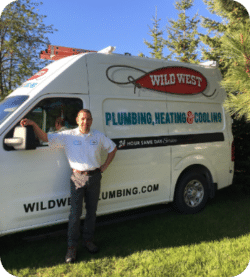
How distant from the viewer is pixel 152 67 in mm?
4504

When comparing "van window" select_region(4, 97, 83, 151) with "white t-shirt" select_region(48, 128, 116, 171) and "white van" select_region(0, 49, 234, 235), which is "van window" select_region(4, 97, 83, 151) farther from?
"white t-shirt" select_region(48, 128, 116, 171)

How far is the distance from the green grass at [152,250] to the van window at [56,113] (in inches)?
66.0

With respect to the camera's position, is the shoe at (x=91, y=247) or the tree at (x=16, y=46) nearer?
the shoe at (x=91, y=247)

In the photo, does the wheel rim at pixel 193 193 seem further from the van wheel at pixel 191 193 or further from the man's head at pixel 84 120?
the man's head at pixel 84 120

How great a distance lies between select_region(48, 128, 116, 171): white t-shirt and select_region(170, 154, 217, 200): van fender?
1.79m

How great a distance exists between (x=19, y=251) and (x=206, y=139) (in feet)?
12.1

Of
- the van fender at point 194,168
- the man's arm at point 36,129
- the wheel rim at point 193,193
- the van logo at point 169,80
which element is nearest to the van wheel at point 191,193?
the wheel rim at point 193,193

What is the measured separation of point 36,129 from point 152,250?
7.34 ft

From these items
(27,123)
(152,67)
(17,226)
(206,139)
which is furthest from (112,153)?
(206,139)

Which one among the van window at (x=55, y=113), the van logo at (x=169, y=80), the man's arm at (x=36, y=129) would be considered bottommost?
the man's arm at (x=36, y=129)

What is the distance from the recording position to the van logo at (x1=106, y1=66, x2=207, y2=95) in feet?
13.8

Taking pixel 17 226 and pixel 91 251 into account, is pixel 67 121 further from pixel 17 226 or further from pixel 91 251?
pixel 91 251

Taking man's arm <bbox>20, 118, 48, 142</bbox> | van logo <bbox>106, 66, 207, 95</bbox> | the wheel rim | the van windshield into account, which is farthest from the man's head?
the wheel rim

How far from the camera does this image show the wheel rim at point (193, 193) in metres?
5.01
